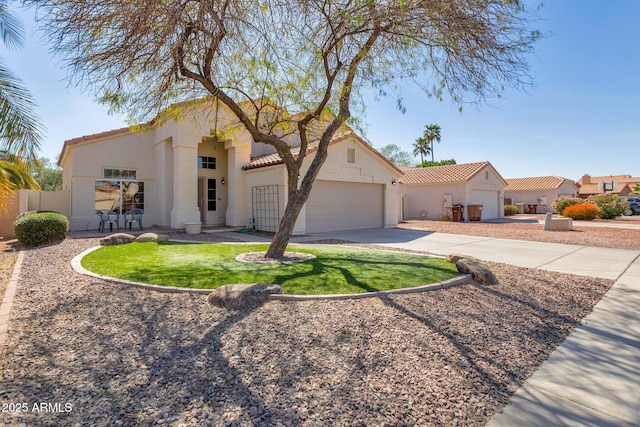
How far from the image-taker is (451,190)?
25.8m

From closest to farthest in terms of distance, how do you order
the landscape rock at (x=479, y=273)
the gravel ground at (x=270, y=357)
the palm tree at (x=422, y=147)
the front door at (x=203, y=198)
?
the gravel ground at (x=270, y=357) → the landscape rock at (x=479, y=273) → the front door at (x=203, y=198) → the palm tree at (x=422, y=147)

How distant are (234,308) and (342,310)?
149 cm

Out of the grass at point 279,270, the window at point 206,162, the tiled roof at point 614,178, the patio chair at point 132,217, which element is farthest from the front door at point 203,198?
the tiled roof at point 614,178

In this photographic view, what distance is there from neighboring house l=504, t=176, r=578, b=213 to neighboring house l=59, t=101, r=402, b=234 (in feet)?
96.2

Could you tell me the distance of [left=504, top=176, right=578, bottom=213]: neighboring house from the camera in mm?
37969

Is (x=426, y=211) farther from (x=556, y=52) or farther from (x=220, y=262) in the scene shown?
(x=220, y=262)

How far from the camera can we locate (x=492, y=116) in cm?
800

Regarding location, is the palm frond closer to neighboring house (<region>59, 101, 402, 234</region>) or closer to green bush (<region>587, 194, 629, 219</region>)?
neighboring house (<region>59, 101, 402, 234</region>)

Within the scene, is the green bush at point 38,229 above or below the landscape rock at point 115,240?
above

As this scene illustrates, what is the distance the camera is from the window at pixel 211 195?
1719cm

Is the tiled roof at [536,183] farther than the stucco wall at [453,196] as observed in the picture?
Yes

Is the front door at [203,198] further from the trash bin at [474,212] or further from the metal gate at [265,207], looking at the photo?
the trash bin at [474,212]

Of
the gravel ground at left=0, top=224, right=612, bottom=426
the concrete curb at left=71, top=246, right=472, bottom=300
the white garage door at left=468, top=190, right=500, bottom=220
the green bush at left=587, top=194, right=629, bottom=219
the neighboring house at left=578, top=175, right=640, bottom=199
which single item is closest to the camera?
the gravel ground at left=0, top=224, right=612, bottom=426

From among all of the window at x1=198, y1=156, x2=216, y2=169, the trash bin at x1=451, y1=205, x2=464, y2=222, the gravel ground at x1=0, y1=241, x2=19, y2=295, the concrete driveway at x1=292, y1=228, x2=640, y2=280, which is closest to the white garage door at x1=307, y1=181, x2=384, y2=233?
the concrete driveway at x1=292, y1=228, x2=640, y2=280
